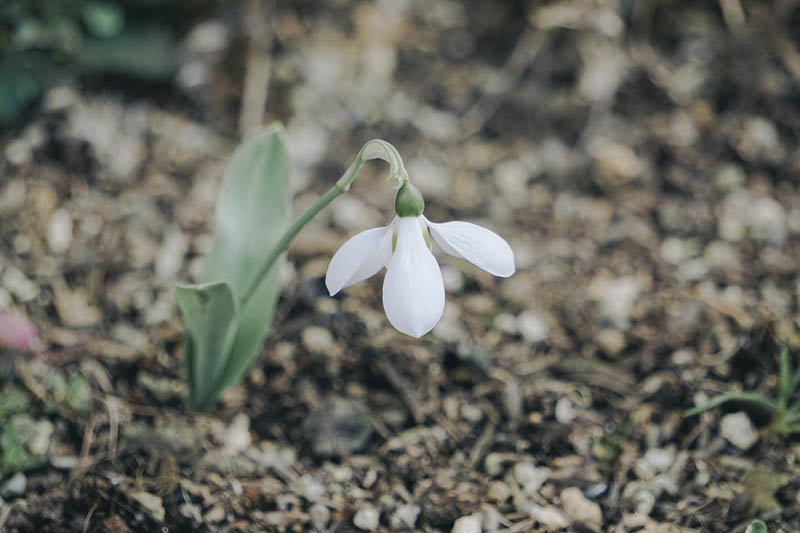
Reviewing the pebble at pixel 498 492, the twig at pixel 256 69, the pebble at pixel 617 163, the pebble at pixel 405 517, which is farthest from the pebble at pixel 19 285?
the pebble at pixel 617 163

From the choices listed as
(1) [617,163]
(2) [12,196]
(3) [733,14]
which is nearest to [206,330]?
(2) [12,196]

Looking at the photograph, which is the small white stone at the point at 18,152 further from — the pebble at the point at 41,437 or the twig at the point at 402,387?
the twig at the point at 402,387

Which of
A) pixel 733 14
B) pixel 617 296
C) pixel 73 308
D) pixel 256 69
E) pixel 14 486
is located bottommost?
pixel 14 486

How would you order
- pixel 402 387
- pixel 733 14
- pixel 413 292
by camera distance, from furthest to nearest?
Result: pixel 733 14 → pixel 402 387 → pixel 413 292

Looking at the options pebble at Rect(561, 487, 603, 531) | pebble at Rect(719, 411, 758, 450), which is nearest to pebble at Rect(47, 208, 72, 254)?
pebble at Rect(561, 487, 603, 531)

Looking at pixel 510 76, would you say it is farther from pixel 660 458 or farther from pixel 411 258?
pixel 411 258

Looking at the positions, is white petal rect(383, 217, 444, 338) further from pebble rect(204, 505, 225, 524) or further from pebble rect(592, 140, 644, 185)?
pebble rect(592, 140, 644, 185)

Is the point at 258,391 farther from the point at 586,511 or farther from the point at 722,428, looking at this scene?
the point at 722,428
